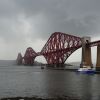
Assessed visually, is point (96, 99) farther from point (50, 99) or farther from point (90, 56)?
point (90, 56)

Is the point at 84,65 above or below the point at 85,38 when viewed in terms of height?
below

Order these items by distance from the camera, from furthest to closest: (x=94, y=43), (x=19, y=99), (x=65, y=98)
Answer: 1. (x=94, y=43)
2. (x=65, y=98)
3. (x=19, y=99)

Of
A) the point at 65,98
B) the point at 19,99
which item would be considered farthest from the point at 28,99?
the point at 65,98

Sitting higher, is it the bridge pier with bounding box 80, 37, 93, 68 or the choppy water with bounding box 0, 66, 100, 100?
the bridge pier with bounding box 80, 37, 93, 68

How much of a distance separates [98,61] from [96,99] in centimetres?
9738

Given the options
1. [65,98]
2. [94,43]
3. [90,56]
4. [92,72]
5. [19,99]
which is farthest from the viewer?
[90,56]

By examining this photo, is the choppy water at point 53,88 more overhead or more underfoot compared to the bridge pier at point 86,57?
more underfoot

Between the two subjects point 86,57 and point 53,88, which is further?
point 86,57

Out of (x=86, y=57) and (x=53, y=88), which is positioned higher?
(x=86, y=57)

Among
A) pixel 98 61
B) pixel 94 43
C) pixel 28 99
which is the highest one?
pixel 94 43

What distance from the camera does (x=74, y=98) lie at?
59062 mm

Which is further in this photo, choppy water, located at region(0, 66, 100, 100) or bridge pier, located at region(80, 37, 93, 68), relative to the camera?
bridge pier, located at region(80, 37, 93, 68)

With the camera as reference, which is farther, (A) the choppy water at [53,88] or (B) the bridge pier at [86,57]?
(B) the bridge pier at [86,57]

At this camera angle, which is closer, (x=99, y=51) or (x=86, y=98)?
(x=86, y=98)
